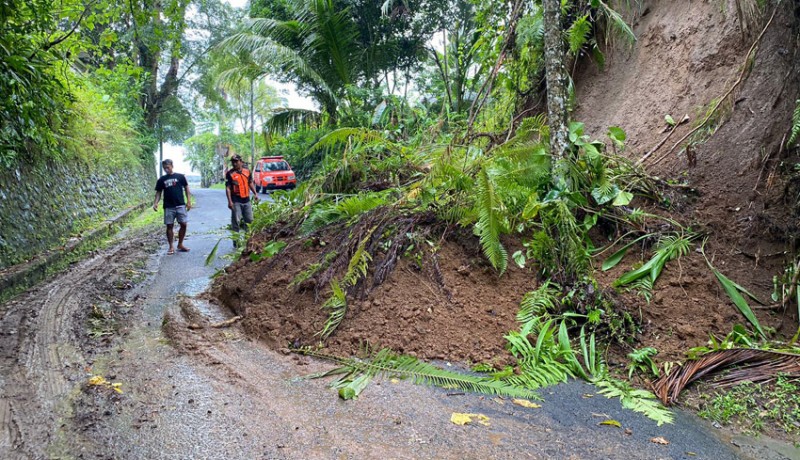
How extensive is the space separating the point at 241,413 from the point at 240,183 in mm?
5940

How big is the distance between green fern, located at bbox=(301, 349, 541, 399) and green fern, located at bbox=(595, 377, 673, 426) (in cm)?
52

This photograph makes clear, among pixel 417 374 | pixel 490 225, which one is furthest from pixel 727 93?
pixel 417 374

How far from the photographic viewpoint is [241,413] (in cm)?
266

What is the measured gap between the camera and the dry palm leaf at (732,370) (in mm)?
2891

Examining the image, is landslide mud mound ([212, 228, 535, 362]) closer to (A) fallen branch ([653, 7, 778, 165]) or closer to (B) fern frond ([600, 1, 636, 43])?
(A) fallen branch ([653, 7, 778, 165])

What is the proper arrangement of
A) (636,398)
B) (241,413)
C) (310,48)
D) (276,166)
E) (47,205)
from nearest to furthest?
(241,413) < (636,398) < (47,205) < (310,48) < (276,166)

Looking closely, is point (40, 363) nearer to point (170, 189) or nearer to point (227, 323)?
point (227, 323)

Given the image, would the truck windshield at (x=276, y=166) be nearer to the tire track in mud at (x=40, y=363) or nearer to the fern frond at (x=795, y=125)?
the tire track in mud at (x=40, y=363)

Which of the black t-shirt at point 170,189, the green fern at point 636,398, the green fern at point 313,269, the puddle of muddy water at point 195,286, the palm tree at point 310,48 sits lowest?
the green fern at point 636,398

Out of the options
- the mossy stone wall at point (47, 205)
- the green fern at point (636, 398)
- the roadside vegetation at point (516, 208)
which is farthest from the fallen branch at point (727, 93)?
the mossy stone wall at point (47, 205)

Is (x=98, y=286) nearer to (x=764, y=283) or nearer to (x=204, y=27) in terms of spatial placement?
(x=764, y=283)

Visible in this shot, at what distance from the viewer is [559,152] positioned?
4.45 metres

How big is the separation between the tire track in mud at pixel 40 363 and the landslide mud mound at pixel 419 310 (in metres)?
1.37

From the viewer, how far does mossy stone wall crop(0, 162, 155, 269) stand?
254 inches
